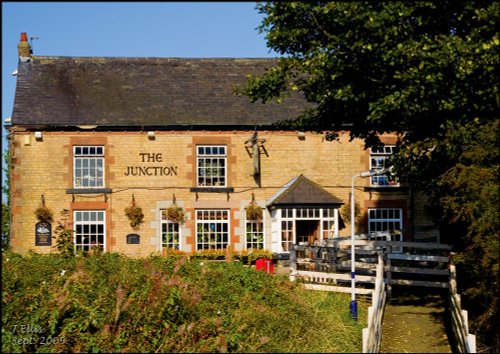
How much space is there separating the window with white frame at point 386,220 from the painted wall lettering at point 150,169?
840 centimetres

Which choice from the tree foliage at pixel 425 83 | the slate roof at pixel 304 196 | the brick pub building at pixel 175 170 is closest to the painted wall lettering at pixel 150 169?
the brick pub building at pixel 175 170

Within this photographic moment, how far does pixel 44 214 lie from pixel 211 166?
22.7ft

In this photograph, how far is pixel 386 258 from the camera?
22219 millimetres

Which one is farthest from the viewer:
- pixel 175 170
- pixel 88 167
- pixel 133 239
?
pixel 175 170

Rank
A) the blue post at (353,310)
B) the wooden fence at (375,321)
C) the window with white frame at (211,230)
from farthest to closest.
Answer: the window with white frame at (211,230), the blue post at (353,310), the wooden fence at (375,321)

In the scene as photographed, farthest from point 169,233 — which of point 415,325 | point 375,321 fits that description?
point 375,321

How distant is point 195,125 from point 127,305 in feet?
51.8

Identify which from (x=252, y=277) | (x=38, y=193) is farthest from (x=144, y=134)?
(x=252, y=277)

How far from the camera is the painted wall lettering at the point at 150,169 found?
102 ft

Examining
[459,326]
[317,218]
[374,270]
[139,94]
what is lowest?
[459,326]

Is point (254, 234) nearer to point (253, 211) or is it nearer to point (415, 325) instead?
point (253, 211)

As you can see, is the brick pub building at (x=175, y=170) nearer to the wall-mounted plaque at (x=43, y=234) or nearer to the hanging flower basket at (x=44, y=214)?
the wall-mounted plaque at (x=43, y=234)

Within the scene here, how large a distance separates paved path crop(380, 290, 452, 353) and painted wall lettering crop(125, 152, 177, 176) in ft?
38.9

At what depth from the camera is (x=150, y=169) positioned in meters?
31.3
